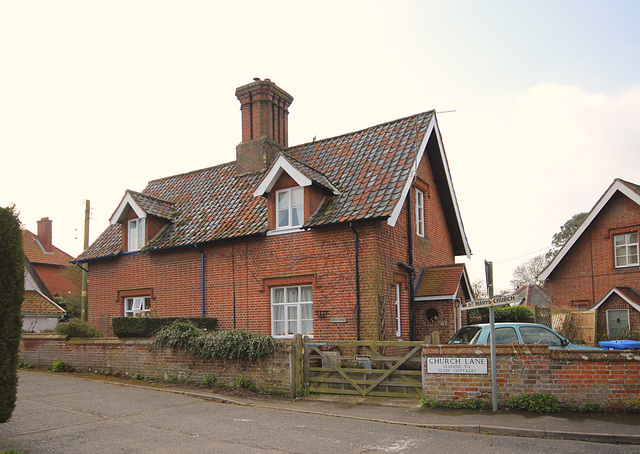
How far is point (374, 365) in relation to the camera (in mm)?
13359

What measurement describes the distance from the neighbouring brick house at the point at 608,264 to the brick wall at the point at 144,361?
61.4 ft

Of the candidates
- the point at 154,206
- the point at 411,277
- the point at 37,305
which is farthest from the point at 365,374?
the point at 37,305

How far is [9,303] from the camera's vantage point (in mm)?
8062

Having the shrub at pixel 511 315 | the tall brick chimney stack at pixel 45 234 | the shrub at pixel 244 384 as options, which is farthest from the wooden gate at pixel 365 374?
the tall brick chimney stack at pixel 45 234

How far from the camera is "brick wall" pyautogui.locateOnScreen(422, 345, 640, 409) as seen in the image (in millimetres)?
9680

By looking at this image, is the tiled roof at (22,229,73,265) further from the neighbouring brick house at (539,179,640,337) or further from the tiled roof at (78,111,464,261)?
the neighbouring brick house at (539,179,640,337)

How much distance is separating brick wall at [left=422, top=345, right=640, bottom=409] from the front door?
16925 mm

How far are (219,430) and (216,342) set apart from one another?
4153 millimetres

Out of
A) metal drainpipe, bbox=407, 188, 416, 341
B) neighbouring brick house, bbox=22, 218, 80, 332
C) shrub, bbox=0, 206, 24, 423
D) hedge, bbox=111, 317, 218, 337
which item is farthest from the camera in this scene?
neighbouring brick house, bbox=22, 218, 80, 332

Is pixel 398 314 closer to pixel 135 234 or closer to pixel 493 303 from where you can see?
pixel 493 303

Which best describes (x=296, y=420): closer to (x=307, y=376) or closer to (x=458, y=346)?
(x=307, y=376)

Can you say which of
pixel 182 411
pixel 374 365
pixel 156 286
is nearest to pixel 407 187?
pixel 374 365

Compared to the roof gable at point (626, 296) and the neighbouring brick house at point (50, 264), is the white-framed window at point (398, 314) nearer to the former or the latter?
the roof gable at point (626, 296)

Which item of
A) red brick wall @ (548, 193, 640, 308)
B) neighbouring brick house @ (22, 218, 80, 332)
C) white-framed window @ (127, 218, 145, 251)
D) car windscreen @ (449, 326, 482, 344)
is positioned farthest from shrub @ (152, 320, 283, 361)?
neighbouring brick house @ (22, 218, 80, 332)
